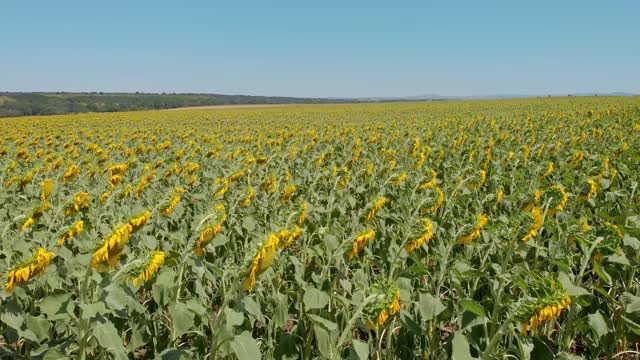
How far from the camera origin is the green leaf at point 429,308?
2.59 metres

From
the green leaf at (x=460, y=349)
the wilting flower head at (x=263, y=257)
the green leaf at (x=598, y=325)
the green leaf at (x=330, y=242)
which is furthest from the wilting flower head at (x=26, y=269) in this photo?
the green leaf at (x=598, y=325)

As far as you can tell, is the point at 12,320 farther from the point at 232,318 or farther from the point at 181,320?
the point at 232,318

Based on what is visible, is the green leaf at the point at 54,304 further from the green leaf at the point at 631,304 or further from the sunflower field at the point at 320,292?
the green leaf at the point at 631,304

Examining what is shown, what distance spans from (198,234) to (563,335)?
256cm

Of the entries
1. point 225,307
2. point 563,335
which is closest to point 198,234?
point 225,307

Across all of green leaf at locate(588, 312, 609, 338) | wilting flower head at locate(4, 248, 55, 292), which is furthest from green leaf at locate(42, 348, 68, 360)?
green leaf at locate(588, 312, 609, 338)

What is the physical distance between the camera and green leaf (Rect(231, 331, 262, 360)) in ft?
7.22

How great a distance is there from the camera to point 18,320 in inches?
103

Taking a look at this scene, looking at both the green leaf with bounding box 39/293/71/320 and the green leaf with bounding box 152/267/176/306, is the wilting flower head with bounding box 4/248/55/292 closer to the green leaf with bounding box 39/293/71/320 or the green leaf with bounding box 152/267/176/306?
the green leaf with bounding box 39/293/71/320

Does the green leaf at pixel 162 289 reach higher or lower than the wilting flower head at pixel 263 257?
lower

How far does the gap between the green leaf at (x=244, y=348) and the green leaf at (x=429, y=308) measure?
939 mm

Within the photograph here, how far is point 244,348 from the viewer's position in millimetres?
2236

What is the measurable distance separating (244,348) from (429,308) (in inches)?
41.1

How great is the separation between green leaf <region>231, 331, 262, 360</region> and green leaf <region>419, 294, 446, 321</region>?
939mm
